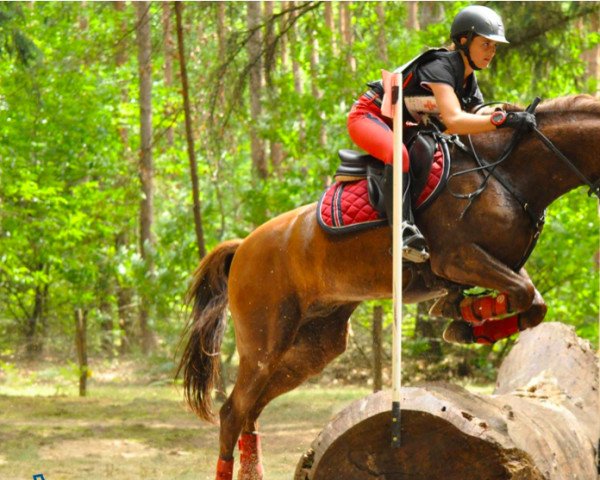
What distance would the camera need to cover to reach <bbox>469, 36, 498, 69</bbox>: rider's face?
496 cm

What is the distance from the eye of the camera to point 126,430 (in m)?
9.46

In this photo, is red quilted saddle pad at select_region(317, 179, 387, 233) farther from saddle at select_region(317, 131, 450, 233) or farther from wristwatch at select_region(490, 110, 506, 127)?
wristwatch at select_region(490, 110, 506, 127)

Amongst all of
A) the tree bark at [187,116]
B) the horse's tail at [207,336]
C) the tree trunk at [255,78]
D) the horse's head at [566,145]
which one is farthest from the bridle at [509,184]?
the tree bark at [187,116]

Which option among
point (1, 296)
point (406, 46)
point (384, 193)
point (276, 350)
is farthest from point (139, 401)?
point (384, 193)

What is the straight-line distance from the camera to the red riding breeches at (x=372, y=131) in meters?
5.14

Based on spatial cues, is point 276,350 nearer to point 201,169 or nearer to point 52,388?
point 52,388

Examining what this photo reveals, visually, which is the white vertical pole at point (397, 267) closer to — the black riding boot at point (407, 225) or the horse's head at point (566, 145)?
the black riding boot at point (407, 225)

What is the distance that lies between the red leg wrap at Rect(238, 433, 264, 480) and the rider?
1.92 meters

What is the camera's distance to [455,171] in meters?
5.10

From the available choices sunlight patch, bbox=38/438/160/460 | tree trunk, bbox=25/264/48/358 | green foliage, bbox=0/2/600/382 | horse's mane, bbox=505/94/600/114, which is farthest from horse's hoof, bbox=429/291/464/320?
tree trunk, bbox=25/264/48/358

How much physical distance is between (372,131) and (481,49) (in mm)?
740

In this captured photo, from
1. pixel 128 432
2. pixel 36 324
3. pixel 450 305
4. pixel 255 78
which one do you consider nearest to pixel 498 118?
pixel 450 305

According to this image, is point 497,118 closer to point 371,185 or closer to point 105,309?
point 371,185

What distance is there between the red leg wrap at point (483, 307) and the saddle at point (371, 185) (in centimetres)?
62
